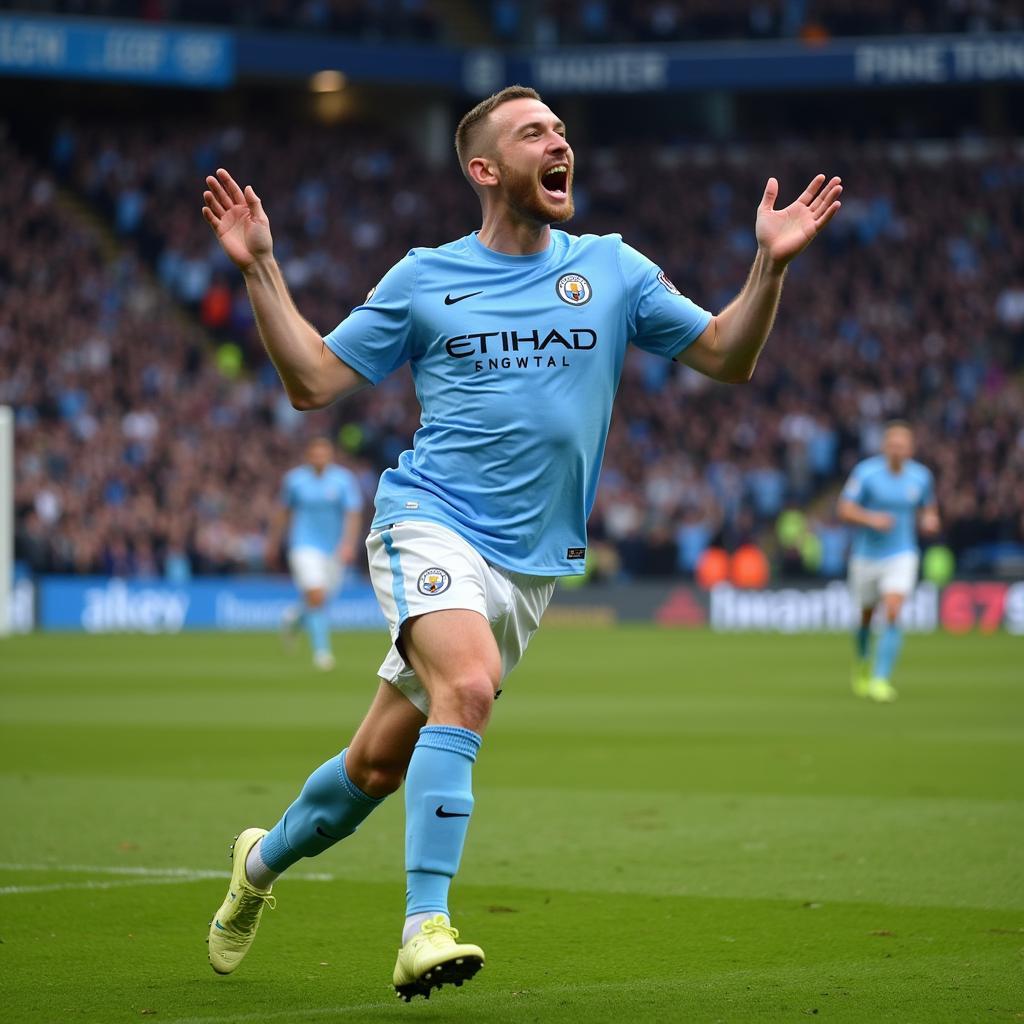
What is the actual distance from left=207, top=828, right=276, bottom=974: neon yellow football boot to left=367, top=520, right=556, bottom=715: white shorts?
0.87 m

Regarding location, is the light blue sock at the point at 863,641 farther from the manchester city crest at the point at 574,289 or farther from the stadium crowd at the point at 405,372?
the stadium crowd at the point at 405,372

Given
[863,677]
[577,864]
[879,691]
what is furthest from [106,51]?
[577,864]

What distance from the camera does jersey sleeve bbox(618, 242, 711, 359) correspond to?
19.5 feet

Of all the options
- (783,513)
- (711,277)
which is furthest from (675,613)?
(711,277)

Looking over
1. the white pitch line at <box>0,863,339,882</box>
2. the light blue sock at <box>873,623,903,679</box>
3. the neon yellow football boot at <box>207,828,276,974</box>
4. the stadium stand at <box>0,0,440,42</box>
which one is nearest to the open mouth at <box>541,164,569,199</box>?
the neon yellow football boot at <box>207,828,276,974</box>

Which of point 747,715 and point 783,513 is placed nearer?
point 747,715

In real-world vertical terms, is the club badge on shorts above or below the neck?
below

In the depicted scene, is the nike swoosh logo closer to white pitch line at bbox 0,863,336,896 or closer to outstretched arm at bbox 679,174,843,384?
outstretched arm at bbox 679,174,843,384

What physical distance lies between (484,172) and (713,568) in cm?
2759

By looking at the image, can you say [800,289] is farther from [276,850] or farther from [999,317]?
[276,850]

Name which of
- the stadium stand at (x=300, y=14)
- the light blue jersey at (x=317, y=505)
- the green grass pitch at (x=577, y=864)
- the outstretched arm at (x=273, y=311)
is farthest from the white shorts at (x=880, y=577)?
the stadium stand at (x=300, y=14)

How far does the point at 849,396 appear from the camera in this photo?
36.2m

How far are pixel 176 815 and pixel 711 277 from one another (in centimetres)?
3092

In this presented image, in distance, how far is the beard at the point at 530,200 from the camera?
5.75 metres
